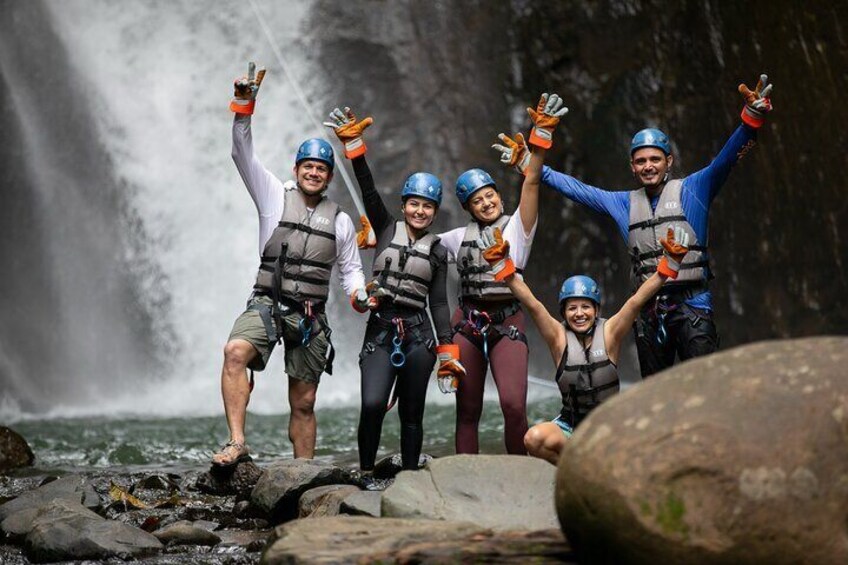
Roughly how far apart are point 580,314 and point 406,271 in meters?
1.21

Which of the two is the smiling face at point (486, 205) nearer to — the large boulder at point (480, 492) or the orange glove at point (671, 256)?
the orange glove at point (671, 256)

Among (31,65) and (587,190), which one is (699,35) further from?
(31,65)

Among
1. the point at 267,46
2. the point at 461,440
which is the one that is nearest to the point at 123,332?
the point at 267,46

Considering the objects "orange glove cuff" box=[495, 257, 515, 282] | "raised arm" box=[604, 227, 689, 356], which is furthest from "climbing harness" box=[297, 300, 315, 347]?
"raised arm" box=[604, 227, 689, 356]

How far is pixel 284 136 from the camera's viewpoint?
54.0ft

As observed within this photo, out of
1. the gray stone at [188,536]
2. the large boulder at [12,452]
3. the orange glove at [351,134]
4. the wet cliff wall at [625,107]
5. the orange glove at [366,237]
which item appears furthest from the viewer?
the wet cliff wall at [625,107]

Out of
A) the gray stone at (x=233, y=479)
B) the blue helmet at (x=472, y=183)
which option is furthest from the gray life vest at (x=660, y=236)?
the gray stone at (x=233, y=479)

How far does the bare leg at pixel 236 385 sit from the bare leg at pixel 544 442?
6.30 ft

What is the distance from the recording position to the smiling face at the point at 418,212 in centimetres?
716

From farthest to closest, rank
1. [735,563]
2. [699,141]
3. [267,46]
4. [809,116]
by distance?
1. [267,46]
2. [699,141]
3. [809,116]
4. [735,563]

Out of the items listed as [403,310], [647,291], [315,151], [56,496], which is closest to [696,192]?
[647,291]

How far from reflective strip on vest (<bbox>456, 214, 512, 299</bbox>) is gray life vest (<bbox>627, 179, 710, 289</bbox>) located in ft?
2.82

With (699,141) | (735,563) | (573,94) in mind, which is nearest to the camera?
(735,563)

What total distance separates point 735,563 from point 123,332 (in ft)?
41.5
